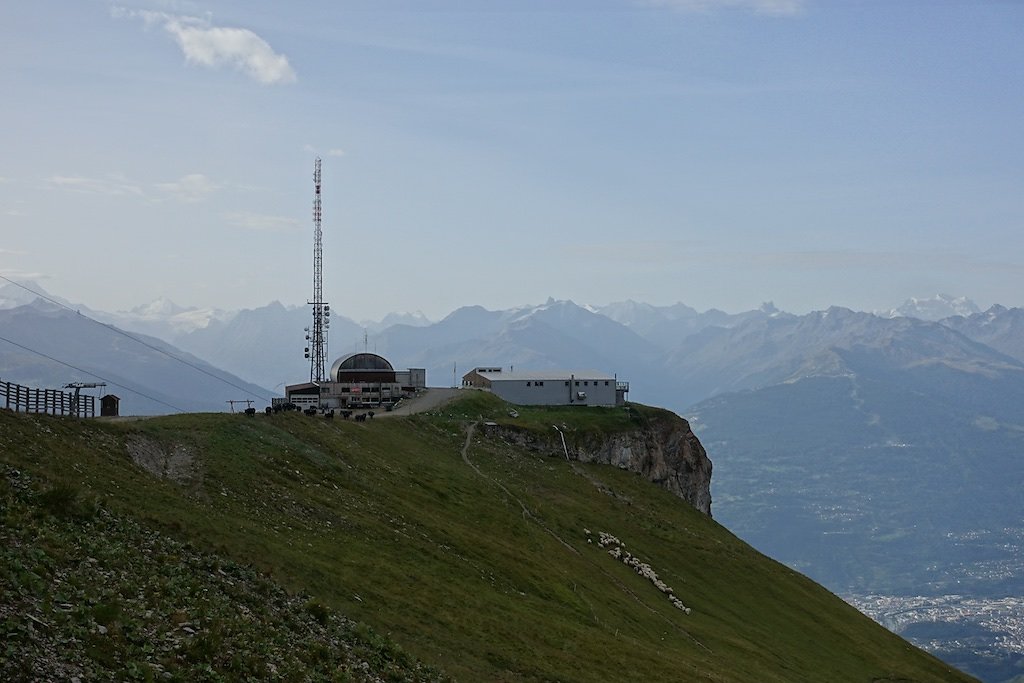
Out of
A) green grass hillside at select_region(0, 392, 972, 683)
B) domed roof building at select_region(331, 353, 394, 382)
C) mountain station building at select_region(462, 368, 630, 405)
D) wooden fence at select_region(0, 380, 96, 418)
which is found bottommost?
green grass hillside at select_region(0, 392, 972, 683)

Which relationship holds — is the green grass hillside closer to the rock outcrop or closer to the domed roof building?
the rock outcrop

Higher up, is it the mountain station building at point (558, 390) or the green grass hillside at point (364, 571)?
the mountain station building at point (558, 390)

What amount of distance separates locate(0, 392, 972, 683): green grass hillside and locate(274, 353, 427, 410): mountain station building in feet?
92.8

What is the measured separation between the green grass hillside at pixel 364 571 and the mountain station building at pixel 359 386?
28287mm

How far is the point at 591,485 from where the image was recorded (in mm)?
104938

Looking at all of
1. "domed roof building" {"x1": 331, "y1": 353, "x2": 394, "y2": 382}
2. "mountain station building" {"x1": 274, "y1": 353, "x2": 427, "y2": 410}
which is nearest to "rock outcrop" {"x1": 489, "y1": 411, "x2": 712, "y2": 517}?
"mountain station building" {"x1": 274, "y1": 353, "x2": 427, "y2": 410}

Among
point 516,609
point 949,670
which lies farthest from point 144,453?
point 949,670

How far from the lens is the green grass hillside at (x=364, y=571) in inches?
1104

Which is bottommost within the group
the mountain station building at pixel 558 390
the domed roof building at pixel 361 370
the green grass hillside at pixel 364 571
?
the green grass hillside at pixel 364 571

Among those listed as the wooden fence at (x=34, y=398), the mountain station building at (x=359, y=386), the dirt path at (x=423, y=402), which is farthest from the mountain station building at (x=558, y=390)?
the wooden fence at (x=34, y=398)

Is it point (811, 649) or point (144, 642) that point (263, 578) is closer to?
point (144, 642)

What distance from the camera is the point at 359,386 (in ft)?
434

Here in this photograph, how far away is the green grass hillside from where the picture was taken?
2805 cm

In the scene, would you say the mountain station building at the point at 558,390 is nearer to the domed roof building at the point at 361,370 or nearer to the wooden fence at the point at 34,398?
the domed roof building at the point at 361,370
